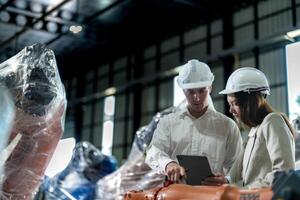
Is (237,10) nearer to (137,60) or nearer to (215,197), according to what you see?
(137,60)

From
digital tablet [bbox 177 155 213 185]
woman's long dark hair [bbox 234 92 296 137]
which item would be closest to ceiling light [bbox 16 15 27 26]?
digital tablet [bbox 177 155 213 185]

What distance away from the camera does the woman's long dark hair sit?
106 inches

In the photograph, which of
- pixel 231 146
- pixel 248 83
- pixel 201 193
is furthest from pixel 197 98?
pixel 201 193

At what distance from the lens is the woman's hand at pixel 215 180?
106 inches

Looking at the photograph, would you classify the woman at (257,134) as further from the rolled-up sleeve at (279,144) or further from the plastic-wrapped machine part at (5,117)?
the plastic-wrapped machine part at (5,117)

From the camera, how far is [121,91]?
599 inches

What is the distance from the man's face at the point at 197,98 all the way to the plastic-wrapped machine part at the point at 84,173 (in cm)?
262

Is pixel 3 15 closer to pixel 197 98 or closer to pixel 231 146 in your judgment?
pixel 197 98

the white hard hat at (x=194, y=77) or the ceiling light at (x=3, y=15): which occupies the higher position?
the ceiling light at (x=3, y=15)

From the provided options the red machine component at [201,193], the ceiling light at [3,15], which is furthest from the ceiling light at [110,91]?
the red machine component at [201,193]

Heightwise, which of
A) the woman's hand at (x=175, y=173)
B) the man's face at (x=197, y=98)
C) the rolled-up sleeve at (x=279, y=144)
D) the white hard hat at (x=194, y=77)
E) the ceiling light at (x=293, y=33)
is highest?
the ceiling light at (x=293, y=33)

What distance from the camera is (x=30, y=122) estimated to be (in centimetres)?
307

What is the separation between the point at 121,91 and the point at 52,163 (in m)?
11.8

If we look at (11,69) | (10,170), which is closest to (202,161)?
(10,170)
